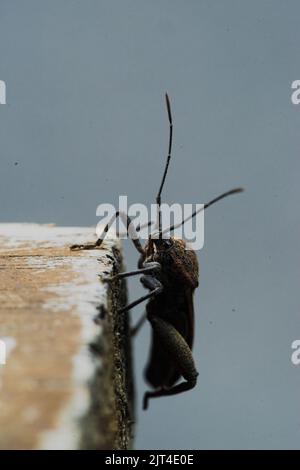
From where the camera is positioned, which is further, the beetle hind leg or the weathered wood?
the beetle hind leg

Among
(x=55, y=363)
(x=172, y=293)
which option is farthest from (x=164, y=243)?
(x=55, y=363)

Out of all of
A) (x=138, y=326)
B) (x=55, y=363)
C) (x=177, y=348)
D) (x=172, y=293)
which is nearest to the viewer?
(x=55, y=363)

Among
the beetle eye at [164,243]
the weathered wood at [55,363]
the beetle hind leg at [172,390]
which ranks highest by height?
the beetle eye at [164,243]

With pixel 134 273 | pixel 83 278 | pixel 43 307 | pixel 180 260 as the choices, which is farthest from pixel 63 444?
pixel 180 260

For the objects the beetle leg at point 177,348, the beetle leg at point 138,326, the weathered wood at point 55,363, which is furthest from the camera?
the beetle leg at point 138,326

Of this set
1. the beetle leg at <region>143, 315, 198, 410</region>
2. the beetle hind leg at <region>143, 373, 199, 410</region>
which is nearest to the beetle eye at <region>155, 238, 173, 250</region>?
the beetle leg at <region>143, 315, 198, 410</region>

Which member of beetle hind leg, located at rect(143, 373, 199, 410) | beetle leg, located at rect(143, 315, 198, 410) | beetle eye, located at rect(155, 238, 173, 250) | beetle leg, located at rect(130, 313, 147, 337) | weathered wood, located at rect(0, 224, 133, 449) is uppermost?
beetle eye, located at rect(155, 238, 173, 250)

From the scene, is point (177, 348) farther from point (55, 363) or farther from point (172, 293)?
point (55, 363)

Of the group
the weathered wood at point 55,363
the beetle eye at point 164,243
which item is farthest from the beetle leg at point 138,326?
the weathered wood at point 55,363

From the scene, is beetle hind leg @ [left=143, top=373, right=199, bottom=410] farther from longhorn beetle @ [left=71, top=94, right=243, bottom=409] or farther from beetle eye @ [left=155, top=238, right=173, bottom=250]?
beetle eye @ [left=155, top=238, right=173, bottom=250]

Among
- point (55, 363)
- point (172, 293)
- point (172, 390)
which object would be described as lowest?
point (55, 363)

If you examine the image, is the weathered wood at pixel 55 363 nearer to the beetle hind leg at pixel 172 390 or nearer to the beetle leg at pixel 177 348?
the beetle leg at pixel 177 348
